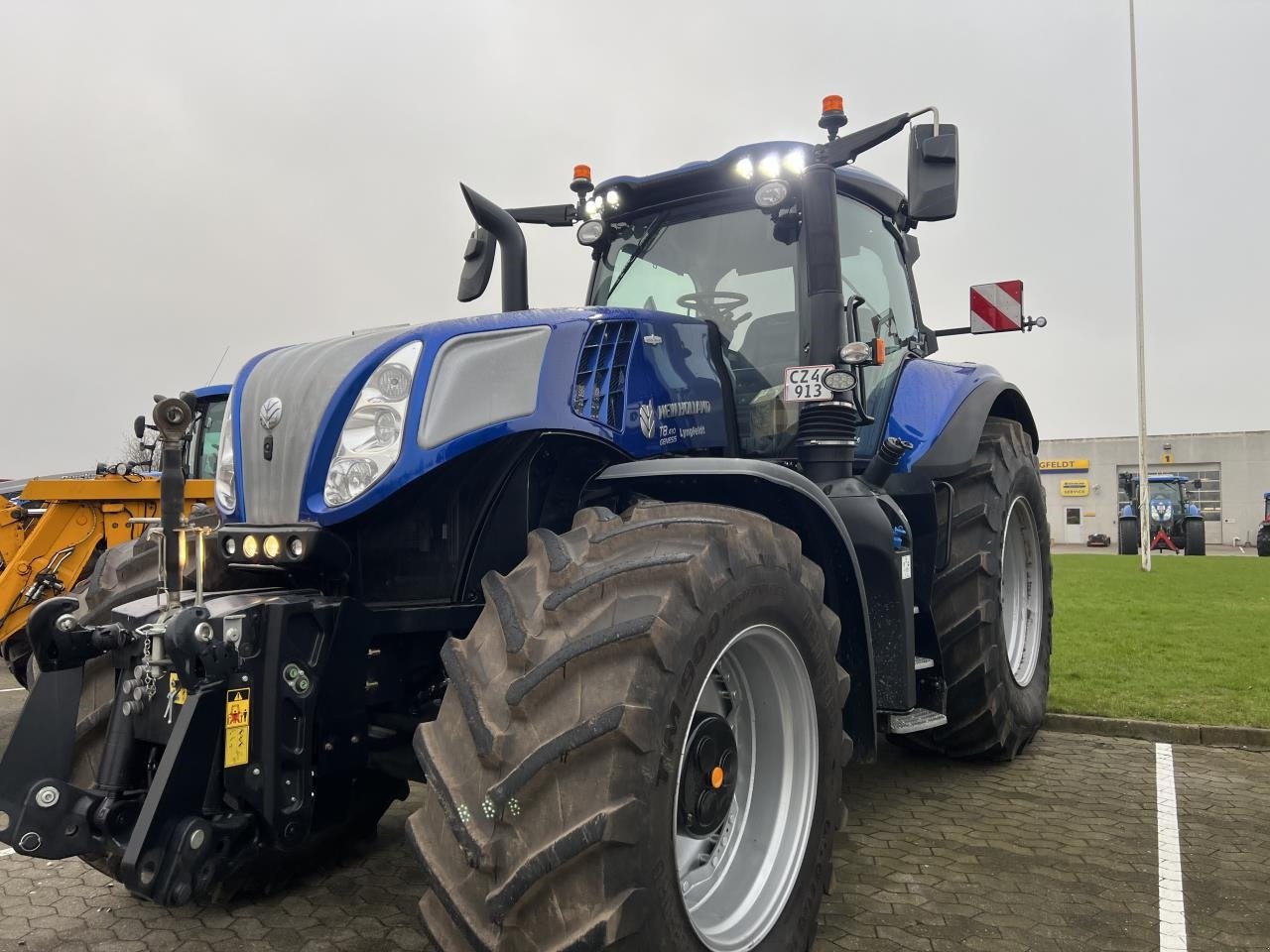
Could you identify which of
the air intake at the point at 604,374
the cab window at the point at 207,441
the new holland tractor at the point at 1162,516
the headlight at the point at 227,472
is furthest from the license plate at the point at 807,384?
the new holland tractor at the point at 1162,516

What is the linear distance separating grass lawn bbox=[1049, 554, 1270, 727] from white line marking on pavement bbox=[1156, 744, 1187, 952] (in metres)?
1.20

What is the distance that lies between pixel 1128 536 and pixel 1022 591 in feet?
89.4

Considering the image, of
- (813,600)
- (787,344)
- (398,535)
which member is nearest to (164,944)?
(398,535)

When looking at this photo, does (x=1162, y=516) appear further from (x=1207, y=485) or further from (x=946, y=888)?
(x=946, y=888)

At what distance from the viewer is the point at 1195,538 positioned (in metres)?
28.7

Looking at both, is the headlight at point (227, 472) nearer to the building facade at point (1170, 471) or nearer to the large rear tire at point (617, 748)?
the large rear tire at point (617, 748)

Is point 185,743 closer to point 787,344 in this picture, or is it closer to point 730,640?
point 730,640

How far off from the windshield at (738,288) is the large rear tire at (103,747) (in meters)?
1.96

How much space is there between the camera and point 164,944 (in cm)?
307

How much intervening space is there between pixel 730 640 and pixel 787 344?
1.81 meters

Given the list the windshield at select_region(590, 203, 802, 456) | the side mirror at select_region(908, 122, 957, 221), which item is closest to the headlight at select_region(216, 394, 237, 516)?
the windshield at select_region(590, 203, 802, 456)

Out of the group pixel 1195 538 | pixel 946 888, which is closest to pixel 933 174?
pixel 946 888

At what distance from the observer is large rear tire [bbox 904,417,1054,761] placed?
447 centimetres

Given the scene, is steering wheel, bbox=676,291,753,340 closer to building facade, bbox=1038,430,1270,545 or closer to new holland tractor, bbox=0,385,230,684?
new holland tractor, bbox=0,385,230,684
